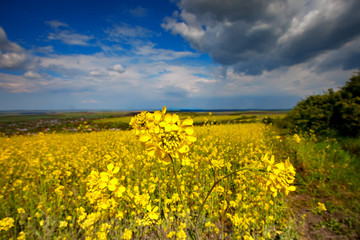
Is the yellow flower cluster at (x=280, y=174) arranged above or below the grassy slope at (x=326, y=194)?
above

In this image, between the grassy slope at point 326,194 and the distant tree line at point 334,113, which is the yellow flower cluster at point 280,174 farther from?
the distant tree line at point 334,113

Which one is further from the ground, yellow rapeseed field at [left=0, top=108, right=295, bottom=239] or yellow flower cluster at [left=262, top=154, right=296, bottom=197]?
yellow flower cluster at [left=262, top=154, right=296, bottom=197]

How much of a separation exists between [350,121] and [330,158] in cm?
421

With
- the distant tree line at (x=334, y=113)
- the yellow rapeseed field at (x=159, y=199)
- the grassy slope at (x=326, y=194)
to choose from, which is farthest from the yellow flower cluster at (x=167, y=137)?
the distant tree line at (x=334, y=113)

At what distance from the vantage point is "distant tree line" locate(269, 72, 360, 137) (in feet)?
27.6

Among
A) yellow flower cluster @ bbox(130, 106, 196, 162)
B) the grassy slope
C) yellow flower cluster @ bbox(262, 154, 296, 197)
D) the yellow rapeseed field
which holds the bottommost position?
the grassy slope

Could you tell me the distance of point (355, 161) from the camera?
6.02 metres

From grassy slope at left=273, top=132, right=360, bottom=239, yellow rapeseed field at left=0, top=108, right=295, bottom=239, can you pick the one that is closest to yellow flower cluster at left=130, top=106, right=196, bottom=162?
yellow rapeseed field at left=0, top=108, right=295, bottom=239

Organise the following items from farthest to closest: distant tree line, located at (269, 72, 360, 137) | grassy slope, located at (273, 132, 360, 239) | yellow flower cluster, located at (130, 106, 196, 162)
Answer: distant tree line, located at (269, 72, 360, 137) → grassy slope, located at (273, 132, 360, 239) → yellow flower cluster, located at (130, 106, 196, 162)

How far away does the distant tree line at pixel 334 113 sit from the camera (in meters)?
8.40

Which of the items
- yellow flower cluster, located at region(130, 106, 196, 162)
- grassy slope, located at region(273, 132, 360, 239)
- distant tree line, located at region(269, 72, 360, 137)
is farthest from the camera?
distant tree line, located at region(269, 72, 360, 137)

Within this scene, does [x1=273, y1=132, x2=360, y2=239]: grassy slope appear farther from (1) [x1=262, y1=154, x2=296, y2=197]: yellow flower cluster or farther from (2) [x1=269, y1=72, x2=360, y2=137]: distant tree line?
(1) [x1=262, y1=154, x2=296, y2=197]: yellow flower cluster

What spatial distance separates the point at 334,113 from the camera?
9.14 metres

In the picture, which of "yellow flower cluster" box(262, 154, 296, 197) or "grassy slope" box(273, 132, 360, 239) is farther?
"grassy slope" box(273, 132, 360, 239)
